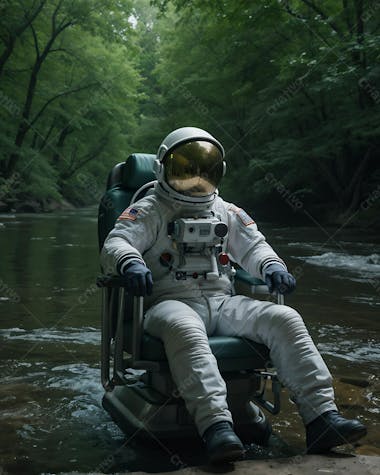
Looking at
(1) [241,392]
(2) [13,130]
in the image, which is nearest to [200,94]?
(2) [13,130]

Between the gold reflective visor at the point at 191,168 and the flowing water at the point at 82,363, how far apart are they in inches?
50.8

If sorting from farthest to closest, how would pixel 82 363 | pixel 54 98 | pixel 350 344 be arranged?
pixel 54 98, pixel 350 344, pixel 82 363

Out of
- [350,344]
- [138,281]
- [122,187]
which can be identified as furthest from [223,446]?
[350,344]

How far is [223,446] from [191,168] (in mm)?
1473

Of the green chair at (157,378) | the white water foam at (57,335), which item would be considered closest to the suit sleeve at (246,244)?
the green chair at (157,378)

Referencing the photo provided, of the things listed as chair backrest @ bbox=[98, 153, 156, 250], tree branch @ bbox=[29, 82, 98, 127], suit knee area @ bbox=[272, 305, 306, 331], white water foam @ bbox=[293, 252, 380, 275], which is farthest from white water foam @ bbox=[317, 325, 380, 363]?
tree branch @ bbox=[29, 82, 98, 127]

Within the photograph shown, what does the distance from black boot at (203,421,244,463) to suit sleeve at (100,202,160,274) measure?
942 mm

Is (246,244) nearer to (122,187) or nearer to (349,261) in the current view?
(122,187)

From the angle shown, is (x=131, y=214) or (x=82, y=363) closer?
(x=131, y=214)

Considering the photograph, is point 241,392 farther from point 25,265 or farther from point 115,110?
point 115,110

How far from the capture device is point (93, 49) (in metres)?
27.7

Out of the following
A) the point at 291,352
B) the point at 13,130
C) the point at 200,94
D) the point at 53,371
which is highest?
the point at 200,94

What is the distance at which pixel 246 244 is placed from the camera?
3557mm

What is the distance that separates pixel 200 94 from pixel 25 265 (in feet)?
57.9
